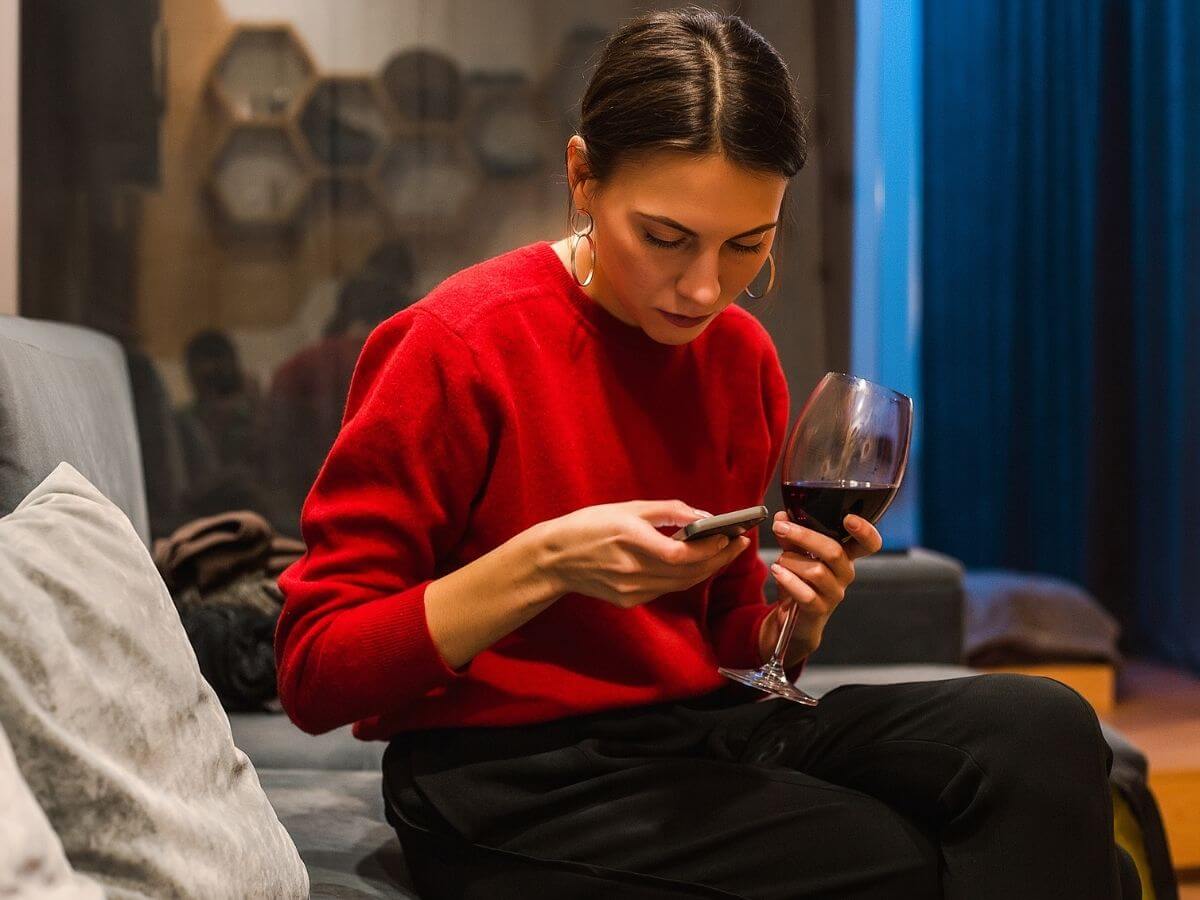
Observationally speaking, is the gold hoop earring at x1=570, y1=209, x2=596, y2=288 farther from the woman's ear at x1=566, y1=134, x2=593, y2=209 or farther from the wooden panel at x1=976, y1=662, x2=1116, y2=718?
the wooden panel at x1=976, y1=662, x2=1116, y2=718

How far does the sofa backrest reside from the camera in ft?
3.78

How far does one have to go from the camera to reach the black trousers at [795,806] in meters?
0.92

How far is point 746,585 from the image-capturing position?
125 cm

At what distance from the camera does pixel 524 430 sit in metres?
1.06

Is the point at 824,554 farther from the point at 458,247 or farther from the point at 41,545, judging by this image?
the point at 458,247

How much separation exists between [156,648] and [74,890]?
22cm

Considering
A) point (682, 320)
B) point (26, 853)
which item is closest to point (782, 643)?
point (682, 320)

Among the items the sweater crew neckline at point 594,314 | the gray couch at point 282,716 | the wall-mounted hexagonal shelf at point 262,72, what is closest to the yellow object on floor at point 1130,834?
the gray couch at point 282,716

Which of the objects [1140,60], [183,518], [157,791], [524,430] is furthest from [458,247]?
[1140,60]

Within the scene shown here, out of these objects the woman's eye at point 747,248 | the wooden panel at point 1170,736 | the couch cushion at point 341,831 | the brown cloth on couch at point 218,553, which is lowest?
the wooden panel at point 1170,736

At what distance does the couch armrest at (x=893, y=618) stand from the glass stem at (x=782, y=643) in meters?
0.98

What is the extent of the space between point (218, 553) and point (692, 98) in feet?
3.70

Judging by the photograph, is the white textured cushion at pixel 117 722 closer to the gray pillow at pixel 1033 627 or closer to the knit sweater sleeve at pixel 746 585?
the knit sweater sleeve at pixel 746 585

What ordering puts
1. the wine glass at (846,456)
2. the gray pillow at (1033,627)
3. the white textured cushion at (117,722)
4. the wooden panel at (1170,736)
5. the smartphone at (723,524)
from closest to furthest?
the white textured cushion at (117,722)
the smartphone at (723,524)
the wine glass at (846,456)
the wooden panel at (1170,736)
the gray pillow at (1033,627)
